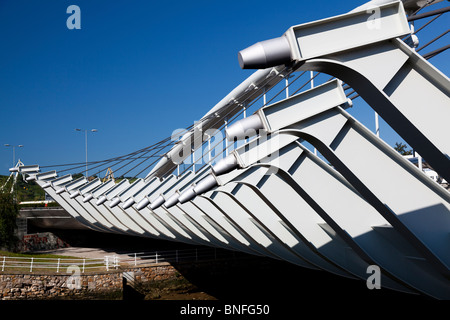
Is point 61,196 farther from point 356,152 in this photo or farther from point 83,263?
point 356,152

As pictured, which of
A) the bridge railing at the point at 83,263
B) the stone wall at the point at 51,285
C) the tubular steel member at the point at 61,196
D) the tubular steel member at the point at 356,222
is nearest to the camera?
the tubular steel member at the point at 356,222

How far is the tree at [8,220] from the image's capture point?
3367cm

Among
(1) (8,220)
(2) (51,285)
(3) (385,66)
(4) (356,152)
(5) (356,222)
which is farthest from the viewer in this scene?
(1) (8,220)

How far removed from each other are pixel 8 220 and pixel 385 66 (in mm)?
34827

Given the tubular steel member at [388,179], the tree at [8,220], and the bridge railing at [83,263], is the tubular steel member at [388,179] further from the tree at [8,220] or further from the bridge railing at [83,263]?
the tree at [8,220]

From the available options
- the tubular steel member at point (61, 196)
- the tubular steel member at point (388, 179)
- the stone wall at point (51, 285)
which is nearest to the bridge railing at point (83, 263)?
the stone wall at point (51, 285)

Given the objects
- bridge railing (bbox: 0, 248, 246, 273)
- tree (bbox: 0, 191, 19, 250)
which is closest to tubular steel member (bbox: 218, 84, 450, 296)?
bridge railing (bbox: 0, 248, 246, 273)

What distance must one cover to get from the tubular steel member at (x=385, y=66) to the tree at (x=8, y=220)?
112 feet

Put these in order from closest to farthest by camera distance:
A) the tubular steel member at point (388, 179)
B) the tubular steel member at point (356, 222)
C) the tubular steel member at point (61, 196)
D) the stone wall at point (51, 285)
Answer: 1. the tubular steel member at point (388, 179)
2. the tubular steel member at point (356, 222)
3. the stone wall at point (51, 285)
4. the tubular steel member at point (61, 196)

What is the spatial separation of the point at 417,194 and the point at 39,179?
A: 22.1m

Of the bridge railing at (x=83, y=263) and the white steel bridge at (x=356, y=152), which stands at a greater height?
the white steel bridge at (x=356, y=152)

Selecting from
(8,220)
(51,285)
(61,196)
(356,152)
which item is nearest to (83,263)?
(51,285)

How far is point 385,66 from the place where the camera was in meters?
4.88

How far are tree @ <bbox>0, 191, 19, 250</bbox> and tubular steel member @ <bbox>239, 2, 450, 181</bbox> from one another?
3424 cm
